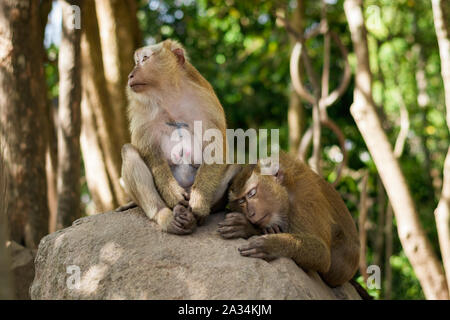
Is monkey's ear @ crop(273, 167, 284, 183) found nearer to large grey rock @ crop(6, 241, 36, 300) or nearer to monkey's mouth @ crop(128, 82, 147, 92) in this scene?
monkey's mouth @ crop(128, 82, 147, 92)

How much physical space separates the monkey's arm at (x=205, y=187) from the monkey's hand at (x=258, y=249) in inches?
22.6

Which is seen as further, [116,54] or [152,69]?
[116,54]

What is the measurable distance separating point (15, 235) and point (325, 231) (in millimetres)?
3182

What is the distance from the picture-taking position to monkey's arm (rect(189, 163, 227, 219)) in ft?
14.2

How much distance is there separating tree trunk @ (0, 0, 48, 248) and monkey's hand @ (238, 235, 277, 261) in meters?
2.93

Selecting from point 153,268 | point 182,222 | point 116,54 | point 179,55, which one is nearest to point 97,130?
point 116,54

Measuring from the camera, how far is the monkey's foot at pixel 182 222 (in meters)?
4.11

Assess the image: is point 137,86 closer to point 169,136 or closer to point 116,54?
point 169,136

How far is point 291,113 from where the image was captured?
10.1 m

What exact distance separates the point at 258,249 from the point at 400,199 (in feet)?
8.83

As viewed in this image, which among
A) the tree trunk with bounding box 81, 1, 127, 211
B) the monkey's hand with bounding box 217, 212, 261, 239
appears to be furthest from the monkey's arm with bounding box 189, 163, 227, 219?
the tree trunk with bounding box 81, 1, 127, 211

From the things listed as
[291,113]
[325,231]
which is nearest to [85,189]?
[291,113]

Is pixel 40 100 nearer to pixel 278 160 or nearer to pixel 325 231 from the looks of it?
pixel 278 160

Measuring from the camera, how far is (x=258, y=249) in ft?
12.5
